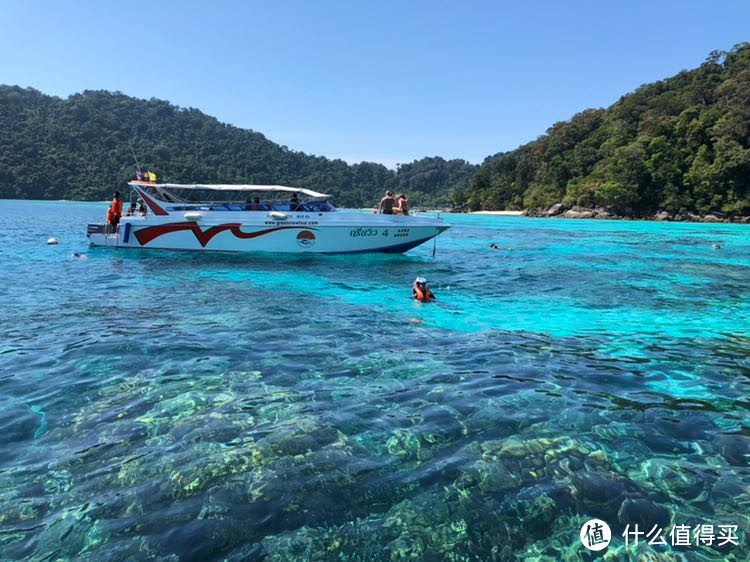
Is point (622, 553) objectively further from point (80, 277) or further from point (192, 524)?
point (80, 277)

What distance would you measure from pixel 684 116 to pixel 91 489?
10628 centimetres

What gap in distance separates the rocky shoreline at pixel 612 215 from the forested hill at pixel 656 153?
84 cm

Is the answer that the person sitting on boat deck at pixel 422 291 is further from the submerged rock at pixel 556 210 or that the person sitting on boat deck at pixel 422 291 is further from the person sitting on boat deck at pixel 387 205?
the submerged rock at pixel 556 210

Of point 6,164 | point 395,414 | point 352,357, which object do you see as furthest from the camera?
point 6,164

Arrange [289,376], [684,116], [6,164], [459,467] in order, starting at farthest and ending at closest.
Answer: [6,164]
[684,116]
[289,376]
[459,467]

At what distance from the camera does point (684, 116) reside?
281 ft

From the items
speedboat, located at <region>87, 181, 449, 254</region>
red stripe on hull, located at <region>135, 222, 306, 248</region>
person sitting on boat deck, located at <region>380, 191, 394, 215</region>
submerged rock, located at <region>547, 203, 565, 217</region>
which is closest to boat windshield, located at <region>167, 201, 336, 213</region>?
speedboat, located at <region>87, 181, 449, 254</region>

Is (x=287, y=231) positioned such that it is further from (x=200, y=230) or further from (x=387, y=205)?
(x=387, y=205)

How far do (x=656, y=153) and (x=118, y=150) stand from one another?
142 meters

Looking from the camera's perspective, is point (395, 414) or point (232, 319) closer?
point (395, 414)

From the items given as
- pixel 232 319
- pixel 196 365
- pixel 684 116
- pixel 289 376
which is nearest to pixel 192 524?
pixel 289 376

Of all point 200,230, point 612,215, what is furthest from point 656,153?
point 200,230

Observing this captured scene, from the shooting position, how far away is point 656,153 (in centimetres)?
8419

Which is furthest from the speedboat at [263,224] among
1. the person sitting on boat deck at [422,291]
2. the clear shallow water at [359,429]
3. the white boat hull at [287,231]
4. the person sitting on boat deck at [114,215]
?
the clear shallow water at [359,429]
